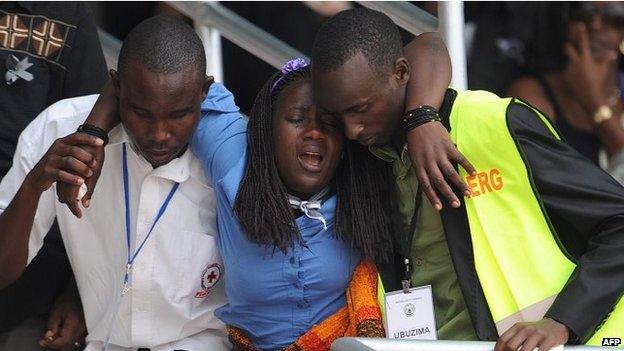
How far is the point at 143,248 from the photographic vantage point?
11.4ft

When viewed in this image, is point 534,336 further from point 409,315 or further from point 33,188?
point 33,188

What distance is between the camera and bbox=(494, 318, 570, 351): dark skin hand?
284cm

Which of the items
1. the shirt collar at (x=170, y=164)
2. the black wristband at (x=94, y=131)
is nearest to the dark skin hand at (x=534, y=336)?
the shirt collar at (x=170, y=164)

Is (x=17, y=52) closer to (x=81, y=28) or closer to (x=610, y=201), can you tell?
(x=81, y=28)

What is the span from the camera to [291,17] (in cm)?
534

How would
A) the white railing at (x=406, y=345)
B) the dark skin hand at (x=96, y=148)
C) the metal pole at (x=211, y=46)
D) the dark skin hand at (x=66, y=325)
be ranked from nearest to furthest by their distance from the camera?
the white railing at (x=406, y=345), the dark skin hand at (x=96, y=148), the dark skin hand at (x=66, y=325), the metal pole at (x=211, y=46)

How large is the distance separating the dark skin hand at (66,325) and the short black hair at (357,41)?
110 cm

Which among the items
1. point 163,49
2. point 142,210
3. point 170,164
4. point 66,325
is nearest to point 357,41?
point 163,49

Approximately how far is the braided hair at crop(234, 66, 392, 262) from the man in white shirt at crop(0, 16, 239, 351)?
0.69ft

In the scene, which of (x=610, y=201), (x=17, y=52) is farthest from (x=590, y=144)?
(x=17, y=52)

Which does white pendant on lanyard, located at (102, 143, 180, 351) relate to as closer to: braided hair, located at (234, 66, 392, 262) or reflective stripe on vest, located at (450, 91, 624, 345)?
braided hair, located at (234, 66, 392, 262)

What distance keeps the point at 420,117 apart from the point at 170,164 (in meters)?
0.78

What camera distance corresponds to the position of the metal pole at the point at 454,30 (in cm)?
370

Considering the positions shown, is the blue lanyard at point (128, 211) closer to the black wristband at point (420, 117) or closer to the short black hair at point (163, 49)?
the short black hair at point (163, 49)
